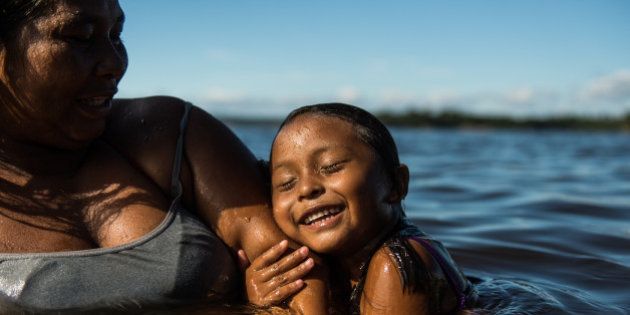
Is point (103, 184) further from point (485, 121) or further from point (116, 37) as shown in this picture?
point (485, 121)

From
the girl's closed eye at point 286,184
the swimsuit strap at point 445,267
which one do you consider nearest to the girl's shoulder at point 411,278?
the swimsuit strap at point 445,267

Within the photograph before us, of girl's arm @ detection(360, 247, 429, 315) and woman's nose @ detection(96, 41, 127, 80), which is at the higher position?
woman's nose @ detection(96, 41, 127, 80)

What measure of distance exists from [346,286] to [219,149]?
90cm

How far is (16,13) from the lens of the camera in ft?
9.37

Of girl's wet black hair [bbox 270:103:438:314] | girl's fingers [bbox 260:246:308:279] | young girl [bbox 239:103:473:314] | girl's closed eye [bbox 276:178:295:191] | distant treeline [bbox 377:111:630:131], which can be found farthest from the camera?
distant treeline [bbox 377:111:630:131]

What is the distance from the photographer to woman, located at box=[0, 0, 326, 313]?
284cm

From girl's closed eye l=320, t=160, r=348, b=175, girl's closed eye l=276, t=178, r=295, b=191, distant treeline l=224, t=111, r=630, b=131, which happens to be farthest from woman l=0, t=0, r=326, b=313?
distant treeline l=224, t=111, r=630, b=131

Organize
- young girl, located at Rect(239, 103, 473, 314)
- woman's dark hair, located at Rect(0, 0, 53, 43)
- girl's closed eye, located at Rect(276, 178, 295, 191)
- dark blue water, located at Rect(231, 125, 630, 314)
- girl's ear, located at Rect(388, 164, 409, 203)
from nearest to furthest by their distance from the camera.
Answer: woman's dark hair, located at Rect(0, 0, 53, 43), young girl, located at Rect(239, 103, 473, 314), girl's closed eye, located at Rect(276, 178, 295, 191), girl's ear, located at Rect(388, 164, 409, 203), dark blue water, located at Rect(231, 125, 630, 314)

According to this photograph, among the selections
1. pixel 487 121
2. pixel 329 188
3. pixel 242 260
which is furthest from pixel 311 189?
pixel 487 121

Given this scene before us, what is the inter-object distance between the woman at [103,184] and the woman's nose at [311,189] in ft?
0.77

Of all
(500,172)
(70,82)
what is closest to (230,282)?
(70,82)

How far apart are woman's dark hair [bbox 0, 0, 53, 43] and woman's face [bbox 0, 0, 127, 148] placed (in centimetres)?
3

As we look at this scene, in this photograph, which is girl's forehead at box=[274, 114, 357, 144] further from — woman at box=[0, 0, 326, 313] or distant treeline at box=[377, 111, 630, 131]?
distant treeline at box=[377, 111, 630, 131]

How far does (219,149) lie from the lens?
3318mm
